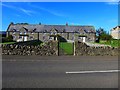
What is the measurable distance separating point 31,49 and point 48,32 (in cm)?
7066

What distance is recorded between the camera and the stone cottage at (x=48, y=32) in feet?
302

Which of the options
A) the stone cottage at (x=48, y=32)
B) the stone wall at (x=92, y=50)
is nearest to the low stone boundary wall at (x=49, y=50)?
the stone wall at (x=92, y=50)

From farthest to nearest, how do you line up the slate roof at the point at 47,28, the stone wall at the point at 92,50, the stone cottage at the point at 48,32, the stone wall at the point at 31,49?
the slate roof at the point at 47,28, the stone cottage at the point at 48,32, the stone wall at the point at 92,50, the stone wall at the point at 31,49

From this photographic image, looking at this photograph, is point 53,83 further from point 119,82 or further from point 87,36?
point 87,36

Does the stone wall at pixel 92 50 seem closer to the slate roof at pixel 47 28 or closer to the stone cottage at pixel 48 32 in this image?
the stone cottage at pixel 48 32

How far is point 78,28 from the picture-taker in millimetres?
94812

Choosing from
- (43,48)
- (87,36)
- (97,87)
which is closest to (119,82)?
(97,87)

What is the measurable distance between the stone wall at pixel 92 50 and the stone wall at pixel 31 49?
2.23 m

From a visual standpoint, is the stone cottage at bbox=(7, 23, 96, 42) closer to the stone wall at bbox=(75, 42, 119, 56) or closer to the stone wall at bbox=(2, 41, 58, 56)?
the stone wall at bbox=(75, 42, 119, 56)

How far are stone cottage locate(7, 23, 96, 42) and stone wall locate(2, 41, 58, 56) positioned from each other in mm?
67966

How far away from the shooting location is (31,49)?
22250 millimetres

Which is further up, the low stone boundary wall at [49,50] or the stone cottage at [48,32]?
the stone cottage at [48,32]

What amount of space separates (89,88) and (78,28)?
8787cm

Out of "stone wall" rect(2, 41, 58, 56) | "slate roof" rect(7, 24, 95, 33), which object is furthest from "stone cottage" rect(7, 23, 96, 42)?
"stone wall" rect(2, 41, 58, 56)
